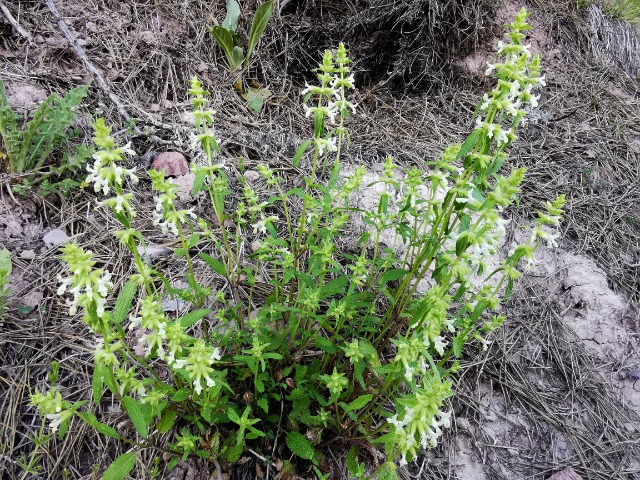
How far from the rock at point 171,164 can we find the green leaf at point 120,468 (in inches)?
80.7

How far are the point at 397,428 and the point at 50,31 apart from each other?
3.96m

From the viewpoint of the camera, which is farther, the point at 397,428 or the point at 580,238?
the point at 580,238

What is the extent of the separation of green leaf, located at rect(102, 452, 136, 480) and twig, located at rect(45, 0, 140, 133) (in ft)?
7.84

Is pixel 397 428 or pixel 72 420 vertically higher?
pixel 397 428

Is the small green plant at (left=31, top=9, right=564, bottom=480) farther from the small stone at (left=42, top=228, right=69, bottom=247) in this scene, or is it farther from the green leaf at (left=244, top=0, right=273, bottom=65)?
the green leaf at (left=244, top=0, right=273, bottom=65)

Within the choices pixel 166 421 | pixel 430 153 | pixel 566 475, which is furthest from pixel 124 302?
pixel 430 153

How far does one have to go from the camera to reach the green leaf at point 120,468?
5.68ft

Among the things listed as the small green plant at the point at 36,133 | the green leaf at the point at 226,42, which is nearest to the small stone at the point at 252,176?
the small green plant at the point at 36,133

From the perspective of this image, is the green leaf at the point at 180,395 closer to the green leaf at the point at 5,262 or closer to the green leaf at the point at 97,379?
the green leaf at the point at 97,379

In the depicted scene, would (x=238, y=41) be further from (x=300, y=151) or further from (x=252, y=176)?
(x=300, y=151)

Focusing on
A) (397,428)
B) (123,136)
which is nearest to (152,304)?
(397,428)

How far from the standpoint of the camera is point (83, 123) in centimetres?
324

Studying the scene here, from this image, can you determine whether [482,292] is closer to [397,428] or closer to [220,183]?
[397,428]

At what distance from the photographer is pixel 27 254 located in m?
2.64
